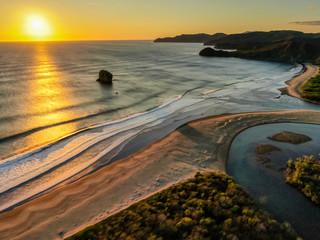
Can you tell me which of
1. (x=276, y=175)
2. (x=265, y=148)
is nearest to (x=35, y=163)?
(x=276, y=175)

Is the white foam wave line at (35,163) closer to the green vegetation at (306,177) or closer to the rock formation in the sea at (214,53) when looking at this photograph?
the green vegetation at (306,177)

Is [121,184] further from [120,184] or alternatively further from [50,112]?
[50,112]

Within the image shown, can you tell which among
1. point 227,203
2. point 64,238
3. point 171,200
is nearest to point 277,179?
point 227,203

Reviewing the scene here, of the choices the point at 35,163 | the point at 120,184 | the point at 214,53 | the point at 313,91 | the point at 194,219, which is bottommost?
the point at 35,163

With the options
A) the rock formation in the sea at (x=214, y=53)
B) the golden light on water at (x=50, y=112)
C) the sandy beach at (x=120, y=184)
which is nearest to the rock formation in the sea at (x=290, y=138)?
the sandy beach at (x=120, y=184)

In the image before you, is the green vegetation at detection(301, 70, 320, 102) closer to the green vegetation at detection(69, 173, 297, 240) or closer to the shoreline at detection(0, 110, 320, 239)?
the shoreline at detection(0, 110, 320, 239)

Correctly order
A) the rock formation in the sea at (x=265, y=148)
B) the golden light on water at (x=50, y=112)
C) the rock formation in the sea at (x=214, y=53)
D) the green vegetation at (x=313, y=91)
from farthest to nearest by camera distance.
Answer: the rock formation in the sea at (x=214, y=53) < the green vegetation at (x=313, y=91) < the golden light on water at (x=50, y=112) < the rock formation in the sea at (x=265, y=148)
